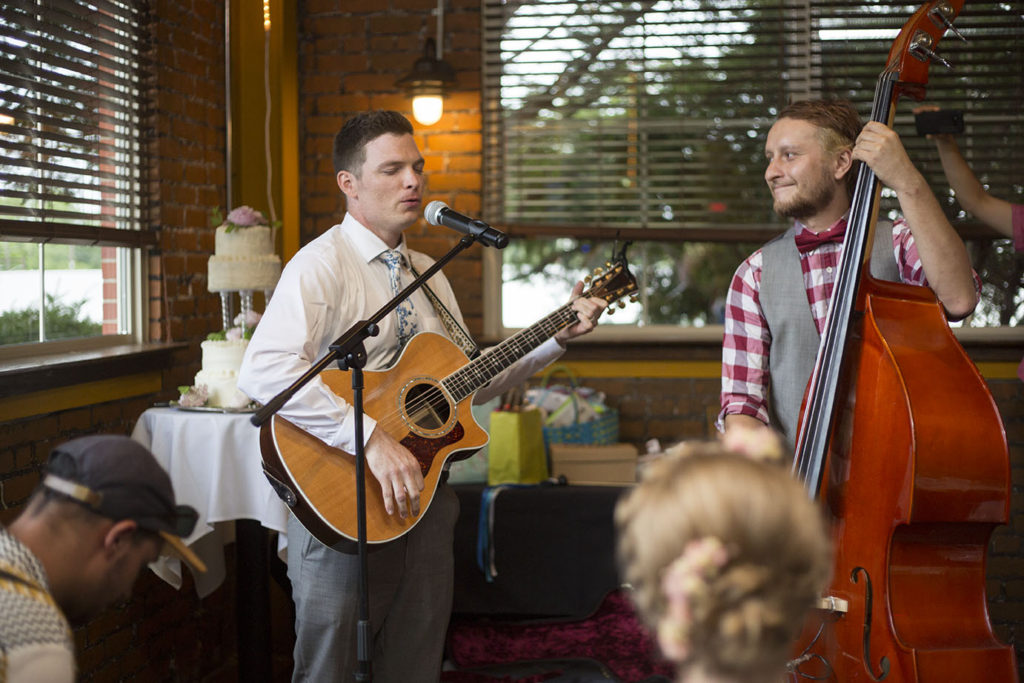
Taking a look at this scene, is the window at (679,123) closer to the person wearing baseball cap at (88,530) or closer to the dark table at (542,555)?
the dark table at (542,555)

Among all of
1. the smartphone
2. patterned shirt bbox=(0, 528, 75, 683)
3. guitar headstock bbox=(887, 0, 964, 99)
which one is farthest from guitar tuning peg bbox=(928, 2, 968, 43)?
patterned shirt bbox=(0, 528, 75, 683)

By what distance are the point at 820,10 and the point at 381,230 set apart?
2.41 metres

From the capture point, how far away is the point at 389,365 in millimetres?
2277

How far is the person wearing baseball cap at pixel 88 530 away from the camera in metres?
1.17

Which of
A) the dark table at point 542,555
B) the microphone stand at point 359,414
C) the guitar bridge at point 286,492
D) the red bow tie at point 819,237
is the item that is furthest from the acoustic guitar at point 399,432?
the dark table at point 542,555

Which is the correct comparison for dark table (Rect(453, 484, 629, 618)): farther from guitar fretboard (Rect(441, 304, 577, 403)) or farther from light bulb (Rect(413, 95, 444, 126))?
light bulb (Rect(413, 95, 444, 126))

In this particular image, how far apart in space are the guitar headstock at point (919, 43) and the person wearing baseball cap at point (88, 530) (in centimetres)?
152

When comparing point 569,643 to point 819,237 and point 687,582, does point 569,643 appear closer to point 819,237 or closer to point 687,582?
point 819,237

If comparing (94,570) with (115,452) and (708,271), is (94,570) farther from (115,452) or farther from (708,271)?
(708,271)

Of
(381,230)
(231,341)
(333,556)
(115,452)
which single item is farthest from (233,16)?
(115,452)

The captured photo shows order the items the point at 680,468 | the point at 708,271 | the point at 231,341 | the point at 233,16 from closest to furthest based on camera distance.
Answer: the point at 680,468 < the point at 231,341 < the point at 233,16 < the point at 708,271

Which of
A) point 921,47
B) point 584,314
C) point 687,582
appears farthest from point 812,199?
point 687,582

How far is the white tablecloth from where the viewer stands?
278 centimetres

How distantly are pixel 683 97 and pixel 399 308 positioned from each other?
2106 millimetres
